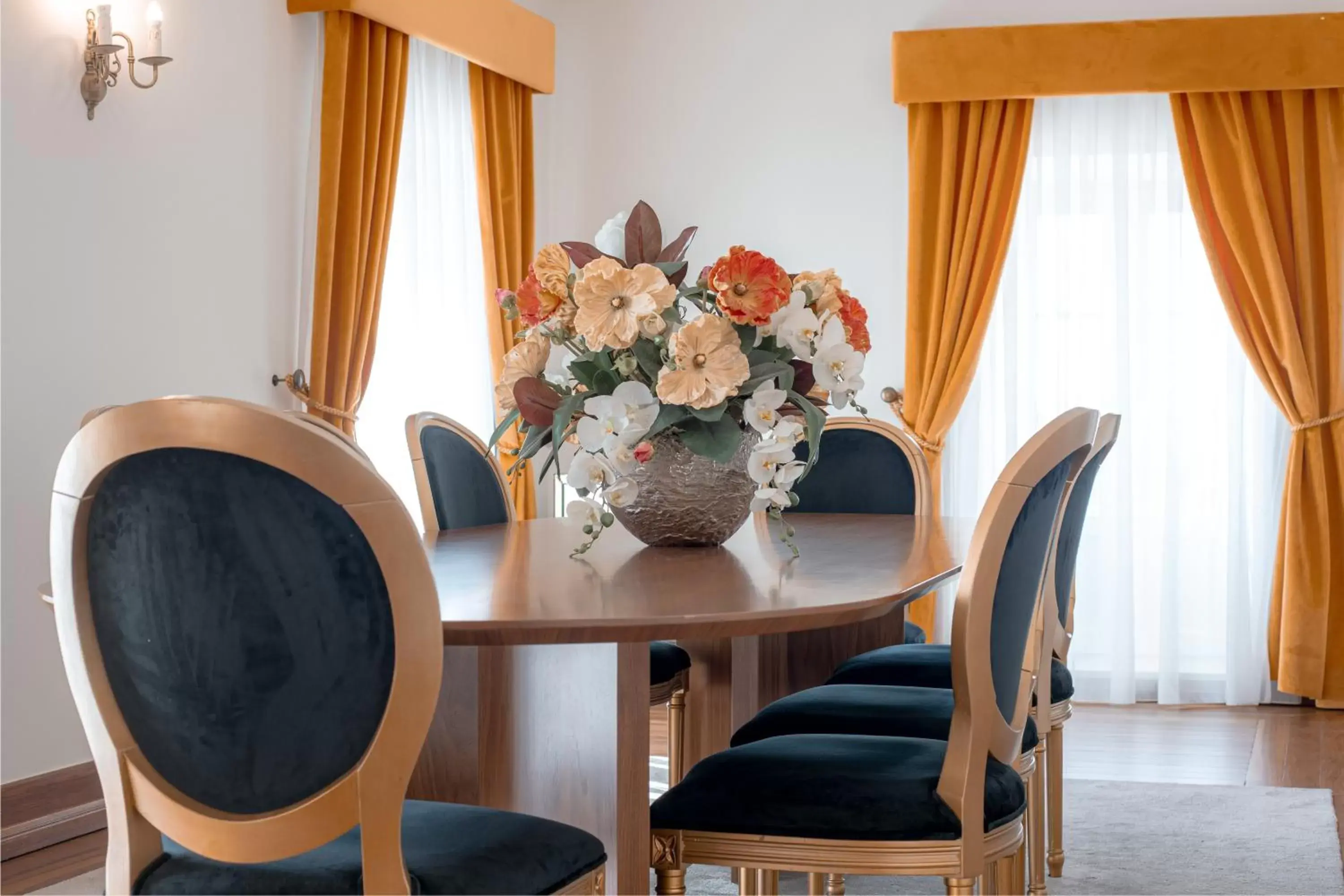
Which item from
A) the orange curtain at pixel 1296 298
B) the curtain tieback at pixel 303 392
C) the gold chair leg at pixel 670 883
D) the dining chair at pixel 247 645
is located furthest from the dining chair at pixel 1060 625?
the curtain tieback at pixel 303 392

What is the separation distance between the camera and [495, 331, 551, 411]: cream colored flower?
225 centimetres

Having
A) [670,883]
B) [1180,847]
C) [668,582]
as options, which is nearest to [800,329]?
[668,582]

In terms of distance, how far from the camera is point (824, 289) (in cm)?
225

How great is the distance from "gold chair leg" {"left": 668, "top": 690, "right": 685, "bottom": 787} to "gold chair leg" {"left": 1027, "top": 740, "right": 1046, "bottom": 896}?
0.78 m

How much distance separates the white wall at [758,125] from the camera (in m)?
5.51

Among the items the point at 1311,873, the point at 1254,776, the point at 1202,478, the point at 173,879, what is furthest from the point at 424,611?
the point at 1202,478

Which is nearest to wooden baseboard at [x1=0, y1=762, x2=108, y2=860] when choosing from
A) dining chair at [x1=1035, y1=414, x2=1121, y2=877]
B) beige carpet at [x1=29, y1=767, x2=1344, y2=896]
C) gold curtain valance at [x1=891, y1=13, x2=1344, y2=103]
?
beige carpet at [x1=29, y1=767, x2=1344, y2=896]

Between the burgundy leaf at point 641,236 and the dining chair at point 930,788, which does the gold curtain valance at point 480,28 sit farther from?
the dining chair at point 930,788

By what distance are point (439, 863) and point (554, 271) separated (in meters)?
1.06

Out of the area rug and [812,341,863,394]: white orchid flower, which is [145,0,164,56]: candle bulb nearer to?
[812,341,863,394]: white orchid flower

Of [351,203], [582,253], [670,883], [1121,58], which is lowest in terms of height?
[670,883]

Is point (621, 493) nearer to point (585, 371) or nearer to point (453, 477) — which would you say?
point (585, 371)

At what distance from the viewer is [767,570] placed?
79.7 inches

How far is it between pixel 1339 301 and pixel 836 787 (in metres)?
4.02
